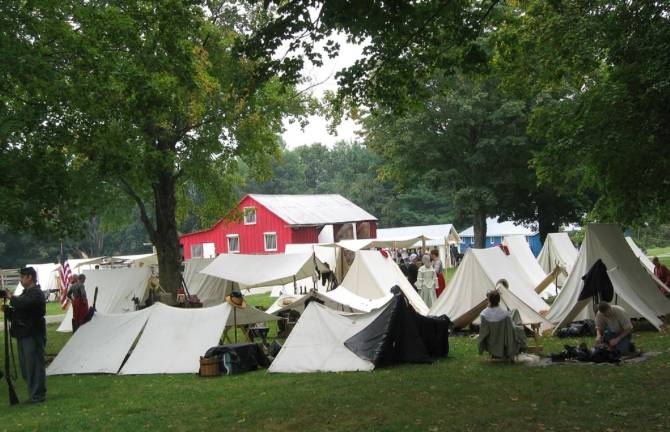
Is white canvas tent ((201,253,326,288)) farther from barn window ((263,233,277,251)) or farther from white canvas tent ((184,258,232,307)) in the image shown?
barn window ((263,233,277,251))

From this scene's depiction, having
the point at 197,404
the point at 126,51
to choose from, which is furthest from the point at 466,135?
the point at 197,404

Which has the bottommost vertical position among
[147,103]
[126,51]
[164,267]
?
[164,267]

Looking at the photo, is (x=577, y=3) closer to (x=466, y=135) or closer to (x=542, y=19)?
(x=542, y=19)

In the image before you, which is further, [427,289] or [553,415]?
[427,289]

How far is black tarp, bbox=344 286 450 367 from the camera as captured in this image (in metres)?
11.0

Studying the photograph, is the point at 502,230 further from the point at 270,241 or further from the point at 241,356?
the point at 241,356

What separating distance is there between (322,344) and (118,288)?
438 inches

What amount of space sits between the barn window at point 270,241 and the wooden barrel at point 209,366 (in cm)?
3266

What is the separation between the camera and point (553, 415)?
24.2 feet

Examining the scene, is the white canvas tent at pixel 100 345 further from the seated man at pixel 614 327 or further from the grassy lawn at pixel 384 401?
the seated man at pixel 614 327

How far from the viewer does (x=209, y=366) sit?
444 inches

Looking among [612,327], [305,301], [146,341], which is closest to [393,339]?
[612,327]

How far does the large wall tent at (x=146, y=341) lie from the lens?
39.7ft

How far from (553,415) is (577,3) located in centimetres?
1113
